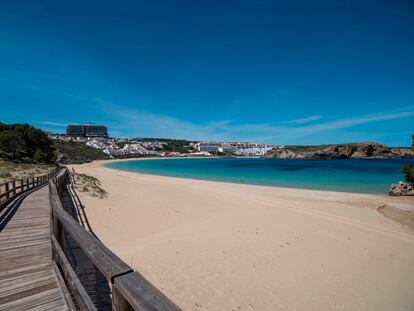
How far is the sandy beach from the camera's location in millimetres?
4879

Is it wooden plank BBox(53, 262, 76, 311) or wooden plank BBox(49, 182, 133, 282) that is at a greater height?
wooden plank BBox(49, 182, 133, 282)

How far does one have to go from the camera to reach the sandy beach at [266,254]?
488 centimetres

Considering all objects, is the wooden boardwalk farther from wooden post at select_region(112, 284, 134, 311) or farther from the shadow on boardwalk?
wooden post at select_region(112, 284, 134, 311)

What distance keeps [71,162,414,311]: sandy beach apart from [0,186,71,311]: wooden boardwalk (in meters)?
2.21

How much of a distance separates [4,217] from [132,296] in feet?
28.2

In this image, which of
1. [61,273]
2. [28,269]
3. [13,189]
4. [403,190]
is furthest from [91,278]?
[403,190]

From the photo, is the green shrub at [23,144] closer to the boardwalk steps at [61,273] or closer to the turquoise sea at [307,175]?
the turquoise sea at [307,175]

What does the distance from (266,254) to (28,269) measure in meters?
5.86

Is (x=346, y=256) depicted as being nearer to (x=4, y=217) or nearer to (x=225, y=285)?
(x=225, y=285)

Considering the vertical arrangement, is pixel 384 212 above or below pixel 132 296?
below

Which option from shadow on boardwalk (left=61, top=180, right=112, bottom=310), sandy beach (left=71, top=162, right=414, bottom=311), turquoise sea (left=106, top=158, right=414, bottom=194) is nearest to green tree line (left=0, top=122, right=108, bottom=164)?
turquoise sea (left=106, top=158, right=414, bottom=194)

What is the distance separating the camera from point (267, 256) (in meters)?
6.66

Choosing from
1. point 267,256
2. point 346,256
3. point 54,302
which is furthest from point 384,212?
point 54,302

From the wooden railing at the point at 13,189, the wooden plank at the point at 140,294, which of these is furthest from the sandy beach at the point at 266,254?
the wooden plank at the point at 140,294
